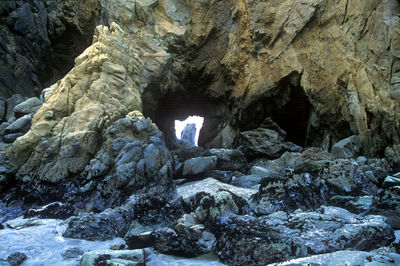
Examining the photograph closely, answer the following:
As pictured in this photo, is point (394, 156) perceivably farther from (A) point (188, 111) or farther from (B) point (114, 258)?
(A) point (188, 111)

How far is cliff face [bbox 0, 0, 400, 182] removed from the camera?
467 inches

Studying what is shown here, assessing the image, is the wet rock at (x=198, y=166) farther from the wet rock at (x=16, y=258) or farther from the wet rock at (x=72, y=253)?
the wet rock at (x=16, y=258)

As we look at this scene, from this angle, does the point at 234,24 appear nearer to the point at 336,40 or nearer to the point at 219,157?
the point at 336,40

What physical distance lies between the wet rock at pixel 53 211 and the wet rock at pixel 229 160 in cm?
671

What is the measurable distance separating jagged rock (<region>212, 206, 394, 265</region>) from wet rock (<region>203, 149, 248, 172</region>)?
7449 millimetres

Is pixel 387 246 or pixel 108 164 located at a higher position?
pixel 108 164

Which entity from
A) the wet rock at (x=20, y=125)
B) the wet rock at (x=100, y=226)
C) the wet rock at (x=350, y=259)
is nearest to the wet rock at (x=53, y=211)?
the wet rock at (x=100, y=226)

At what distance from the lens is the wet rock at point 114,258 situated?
4809 mm

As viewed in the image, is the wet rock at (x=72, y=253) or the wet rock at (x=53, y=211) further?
the wet rock at (x=53, y=211)

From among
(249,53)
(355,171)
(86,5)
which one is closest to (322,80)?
(249,53)

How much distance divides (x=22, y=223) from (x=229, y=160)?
8801 mm

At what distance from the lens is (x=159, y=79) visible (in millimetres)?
19016

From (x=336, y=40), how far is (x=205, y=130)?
40.4ft

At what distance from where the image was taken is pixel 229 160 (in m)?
14.1
